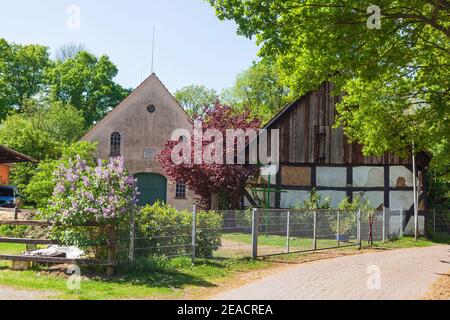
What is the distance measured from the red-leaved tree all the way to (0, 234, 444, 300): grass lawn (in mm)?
12226

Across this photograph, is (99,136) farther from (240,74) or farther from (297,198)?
(240,74)

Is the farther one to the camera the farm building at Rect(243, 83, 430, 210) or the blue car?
the blue car

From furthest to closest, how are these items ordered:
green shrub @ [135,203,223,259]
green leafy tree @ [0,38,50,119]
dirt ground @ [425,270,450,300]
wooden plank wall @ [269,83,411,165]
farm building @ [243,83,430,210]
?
green leafy tree @ [0,38,50,119] < wooden plank wall @ [269,83,411,165] < farm building @ [243,83,430,210] < green shrub @ [135,203,223,259] < dirt ground @ [425,270,450,300]

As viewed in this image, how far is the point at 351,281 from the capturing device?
10.9 metres

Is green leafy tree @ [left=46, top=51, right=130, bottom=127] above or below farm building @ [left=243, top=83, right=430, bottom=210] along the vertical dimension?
above

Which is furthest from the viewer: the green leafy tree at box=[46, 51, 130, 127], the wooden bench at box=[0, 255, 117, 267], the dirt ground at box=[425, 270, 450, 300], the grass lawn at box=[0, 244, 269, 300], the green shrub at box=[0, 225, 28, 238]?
the green leafy tree at box=[46, 51, 130, 127]

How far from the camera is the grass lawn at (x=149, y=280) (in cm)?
905

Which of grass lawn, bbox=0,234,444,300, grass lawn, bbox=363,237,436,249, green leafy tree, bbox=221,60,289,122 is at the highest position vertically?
green leafy tree, bbox=221,60,289,122

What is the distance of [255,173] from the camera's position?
26.0 meters

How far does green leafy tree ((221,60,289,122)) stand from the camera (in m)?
52.8

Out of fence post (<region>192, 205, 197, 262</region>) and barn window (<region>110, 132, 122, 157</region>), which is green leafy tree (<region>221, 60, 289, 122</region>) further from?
fence post (<region>192, 205, 197, 262</region>)

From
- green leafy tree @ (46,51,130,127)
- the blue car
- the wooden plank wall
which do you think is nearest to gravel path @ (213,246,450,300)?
the wooden plank wall

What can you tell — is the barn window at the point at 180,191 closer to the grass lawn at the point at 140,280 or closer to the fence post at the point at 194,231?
the fence post at the point at 194,231
